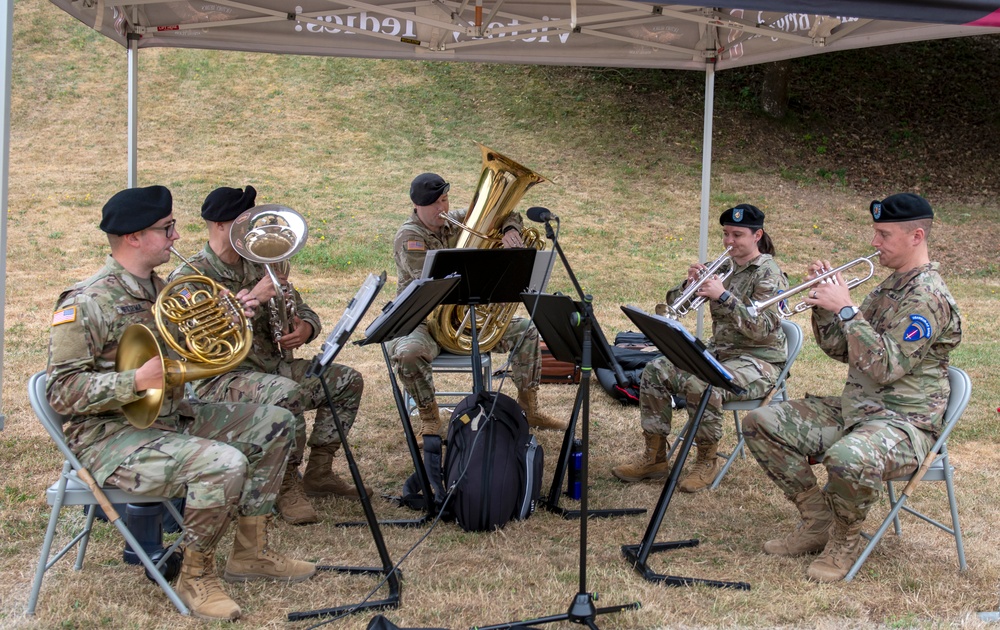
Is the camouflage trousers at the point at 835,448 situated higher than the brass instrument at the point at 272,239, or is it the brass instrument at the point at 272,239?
the brass instrument at the point at 272,239

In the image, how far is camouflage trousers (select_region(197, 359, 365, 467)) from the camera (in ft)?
14.0

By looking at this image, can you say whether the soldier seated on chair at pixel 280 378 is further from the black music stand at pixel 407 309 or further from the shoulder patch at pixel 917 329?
the shoulder patch at pixel 917 329

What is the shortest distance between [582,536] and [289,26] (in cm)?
423

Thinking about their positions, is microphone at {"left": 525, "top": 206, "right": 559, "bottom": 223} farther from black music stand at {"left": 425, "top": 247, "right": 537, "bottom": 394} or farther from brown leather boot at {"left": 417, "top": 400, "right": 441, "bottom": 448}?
brown leather boot at {"left": 417, "top": 400, "right": 441, "bottom": 448}

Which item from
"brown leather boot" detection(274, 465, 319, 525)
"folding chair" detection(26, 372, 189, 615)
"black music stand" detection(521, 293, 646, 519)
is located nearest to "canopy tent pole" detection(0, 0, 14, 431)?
"folding chair" detection(26, 372, 189, 615)

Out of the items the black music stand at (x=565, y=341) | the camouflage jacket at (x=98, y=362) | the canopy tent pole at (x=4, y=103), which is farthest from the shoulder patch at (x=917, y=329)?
the canopy tent pole at (x=4, y=103)

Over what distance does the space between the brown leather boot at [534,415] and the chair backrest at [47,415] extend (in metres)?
3.21

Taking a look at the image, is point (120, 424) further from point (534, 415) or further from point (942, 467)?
point (942, 467)

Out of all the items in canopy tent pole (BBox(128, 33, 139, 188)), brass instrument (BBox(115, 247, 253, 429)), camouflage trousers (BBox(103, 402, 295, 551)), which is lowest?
camouflage trousers (BBox(103, 402, 295, 551))

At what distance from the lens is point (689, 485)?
5.04m

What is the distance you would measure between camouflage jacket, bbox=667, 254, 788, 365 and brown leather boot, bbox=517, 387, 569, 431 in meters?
1.31

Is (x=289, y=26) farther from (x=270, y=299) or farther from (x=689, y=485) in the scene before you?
(x=689, y=485)

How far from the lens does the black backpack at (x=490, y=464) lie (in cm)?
431

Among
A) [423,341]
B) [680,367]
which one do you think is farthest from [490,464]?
[423,341]
